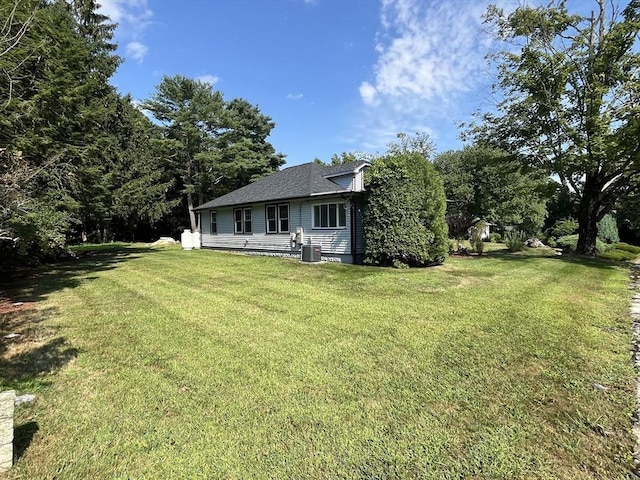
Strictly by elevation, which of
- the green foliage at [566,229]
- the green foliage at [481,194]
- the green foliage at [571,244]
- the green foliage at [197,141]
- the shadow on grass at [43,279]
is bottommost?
the green foliage at [571,244]

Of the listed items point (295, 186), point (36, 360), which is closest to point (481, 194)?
point (295, 186)

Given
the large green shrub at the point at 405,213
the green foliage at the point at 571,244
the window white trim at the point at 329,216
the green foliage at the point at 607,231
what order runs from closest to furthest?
the large green shrub at the point at 405,213 → the window white trim at the point at 329,216 → the green foliage at the point at 571,244 → the green foliage at the point at 607,231

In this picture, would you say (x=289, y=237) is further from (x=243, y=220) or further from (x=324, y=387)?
(x=324, y=387)

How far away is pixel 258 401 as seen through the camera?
293 centimetres

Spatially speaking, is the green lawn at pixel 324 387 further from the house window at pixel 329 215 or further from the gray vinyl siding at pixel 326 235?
the house window at pixel 329 215

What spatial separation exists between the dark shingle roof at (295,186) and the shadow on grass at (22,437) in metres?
10.7

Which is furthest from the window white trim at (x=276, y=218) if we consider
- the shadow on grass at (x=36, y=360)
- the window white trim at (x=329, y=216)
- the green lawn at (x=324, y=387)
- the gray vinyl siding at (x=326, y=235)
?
the shadow on grass at (x=36, y=360)

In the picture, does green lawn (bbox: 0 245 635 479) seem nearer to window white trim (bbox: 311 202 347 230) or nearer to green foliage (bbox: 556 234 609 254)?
window white trim (bbox: 311 202 347 230)

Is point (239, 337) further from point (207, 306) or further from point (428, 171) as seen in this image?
point (428, 171)

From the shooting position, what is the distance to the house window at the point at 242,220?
1703 cm

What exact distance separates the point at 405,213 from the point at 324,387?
8.09m

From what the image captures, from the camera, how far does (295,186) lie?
49.0 feet

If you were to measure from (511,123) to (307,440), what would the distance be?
58.5 ft

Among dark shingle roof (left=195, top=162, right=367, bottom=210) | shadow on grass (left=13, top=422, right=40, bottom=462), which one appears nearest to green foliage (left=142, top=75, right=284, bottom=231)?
dark shingle roof (left=195, top=162, right=367, bottom=210)
